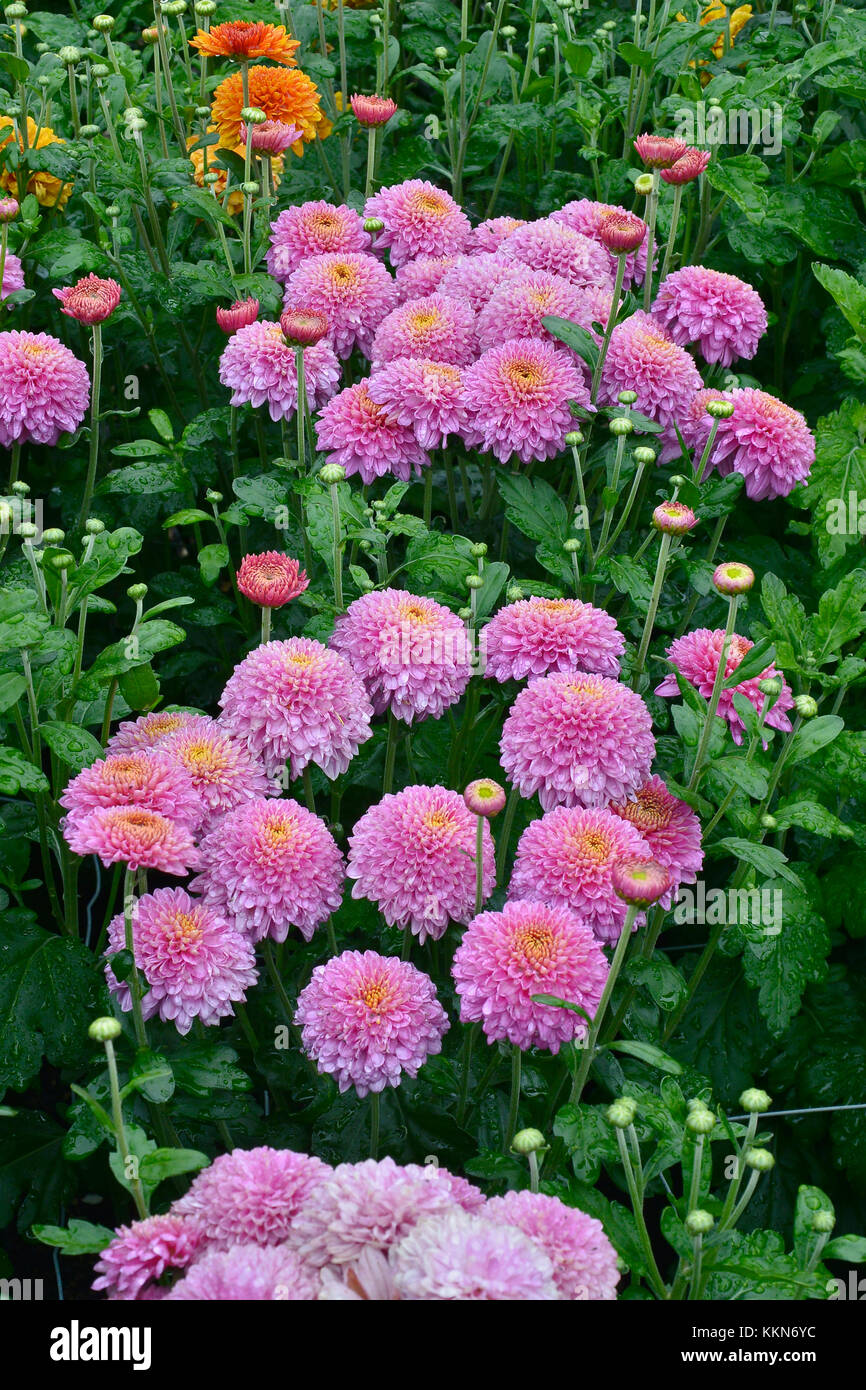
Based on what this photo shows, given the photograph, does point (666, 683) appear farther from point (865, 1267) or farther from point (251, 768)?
point (865, 1267)

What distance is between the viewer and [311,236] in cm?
258

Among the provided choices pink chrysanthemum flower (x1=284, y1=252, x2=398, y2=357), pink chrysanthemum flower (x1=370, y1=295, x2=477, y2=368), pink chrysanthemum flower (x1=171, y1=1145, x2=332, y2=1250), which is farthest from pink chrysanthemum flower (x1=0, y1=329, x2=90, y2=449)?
pink chrysanthemum flower (x1=171, y1=1145, x2=332, y2=1250)

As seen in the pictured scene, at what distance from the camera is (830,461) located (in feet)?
8.11

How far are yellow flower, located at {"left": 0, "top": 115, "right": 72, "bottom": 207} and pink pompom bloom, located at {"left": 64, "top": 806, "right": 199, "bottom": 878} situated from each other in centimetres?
164

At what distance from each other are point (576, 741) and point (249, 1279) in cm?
81

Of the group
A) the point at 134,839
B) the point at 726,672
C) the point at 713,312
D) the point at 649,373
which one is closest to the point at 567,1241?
the point at 134,839

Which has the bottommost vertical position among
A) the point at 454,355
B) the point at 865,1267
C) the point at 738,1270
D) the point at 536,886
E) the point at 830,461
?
the point at 865,1267

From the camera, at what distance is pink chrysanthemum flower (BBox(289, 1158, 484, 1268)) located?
4.20ft

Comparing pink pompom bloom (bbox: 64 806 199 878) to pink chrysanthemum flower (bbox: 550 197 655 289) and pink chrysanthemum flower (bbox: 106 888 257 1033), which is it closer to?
pink chrysanthemum flower (bbox: 106 888 257 1033)

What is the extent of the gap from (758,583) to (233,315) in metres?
1.09

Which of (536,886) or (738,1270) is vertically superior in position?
(536,886)

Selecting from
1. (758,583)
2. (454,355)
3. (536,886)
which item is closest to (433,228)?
(454,355)

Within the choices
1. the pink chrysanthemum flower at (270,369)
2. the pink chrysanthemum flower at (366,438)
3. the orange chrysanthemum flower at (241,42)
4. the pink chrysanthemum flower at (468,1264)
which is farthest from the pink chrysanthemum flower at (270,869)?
the orange chrysanthemum flower at (241,42)

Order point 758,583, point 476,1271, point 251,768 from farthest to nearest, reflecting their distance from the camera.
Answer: point 758,583, point 251,768, point 476,1271
